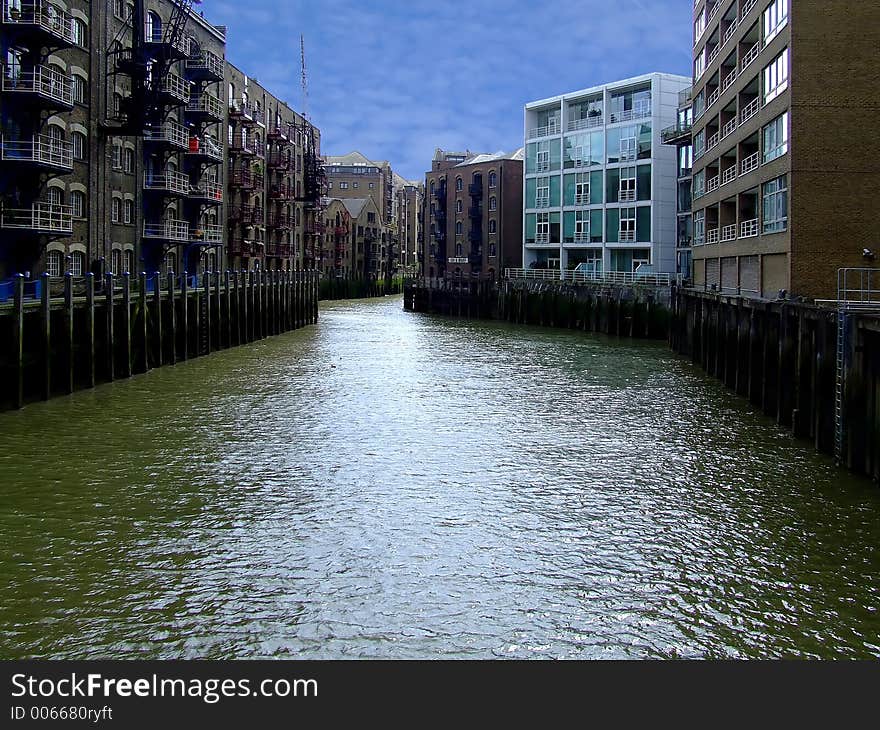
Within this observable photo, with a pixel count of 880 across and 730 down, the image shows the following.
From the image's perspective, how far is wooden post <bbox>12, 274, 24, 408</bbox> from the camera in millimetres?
22875

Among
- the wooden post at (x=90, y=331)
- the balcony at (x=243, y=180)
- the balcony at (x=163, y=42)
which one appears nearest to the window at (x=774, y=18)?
the wooden post at (x=90, y=331)

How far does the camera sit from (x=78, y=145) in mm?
43781

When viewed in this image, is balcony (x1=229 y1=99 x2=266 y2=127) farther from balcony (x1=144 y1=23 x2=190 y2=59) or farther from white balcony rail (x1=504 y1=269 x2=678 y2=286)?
white balcony rail (x1=504 y1=269 x2=678 y2=286)

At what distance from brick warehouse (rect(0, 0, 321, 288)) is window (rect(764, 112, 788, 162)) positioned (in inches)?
1049

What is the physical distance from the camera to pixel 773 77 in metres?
38.1

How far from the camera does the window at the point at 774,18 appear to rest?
119ft

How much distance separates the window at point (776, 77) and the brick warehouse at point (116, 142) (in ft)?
86.9

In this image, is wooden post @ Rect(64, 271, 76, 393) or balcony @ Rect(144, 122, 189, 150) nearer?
wooden post @ Rect(64, 271, 76, 393)

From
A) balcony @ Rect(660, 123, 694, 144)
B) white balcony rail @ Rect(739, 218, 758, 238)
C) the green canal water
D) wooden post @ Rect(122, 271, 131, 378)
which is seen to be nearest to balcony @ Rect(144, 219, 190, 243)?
wooden post @ Rect(122, 271, 131, 378)

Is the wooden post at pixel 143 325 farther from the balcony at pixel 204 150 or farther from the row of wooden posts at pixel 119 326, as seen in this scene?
the balcony at pixel 204 150

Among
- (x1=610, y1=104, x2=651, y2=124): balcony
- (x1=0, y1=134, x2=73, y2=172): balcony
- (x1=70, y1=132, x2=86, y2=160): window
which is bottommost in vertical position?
(x1=0, y1=134, x2=73, y2=172): balcony

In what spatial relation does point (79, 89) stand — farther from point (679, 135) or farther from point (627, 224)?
point (627, 224)

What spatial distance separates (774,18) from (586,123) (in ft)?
151

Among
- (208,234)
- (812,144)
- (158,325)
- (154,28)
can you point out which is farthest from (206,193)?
(812,144)
